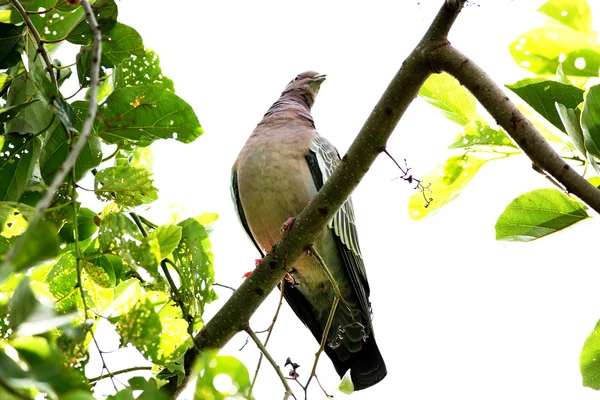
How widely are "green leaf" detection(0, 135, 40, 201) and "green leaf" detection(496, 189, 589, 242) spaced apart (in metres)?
1.66

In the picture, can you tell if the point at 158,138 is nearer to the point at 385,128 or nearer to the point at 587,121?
the point at 385,128

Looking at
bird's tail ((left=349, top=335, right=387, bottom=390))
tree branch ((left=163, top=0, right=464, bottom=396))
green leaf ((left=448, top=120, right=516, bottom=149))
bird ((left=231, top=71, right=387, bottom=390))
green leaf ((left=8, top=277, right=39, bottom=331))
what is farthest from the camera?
bird's tail ((left=349, top=335, right=387, bottom=390))

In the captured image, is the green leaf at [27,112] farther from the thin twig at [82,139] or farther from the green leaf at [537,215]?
the green leaf at [537,215]

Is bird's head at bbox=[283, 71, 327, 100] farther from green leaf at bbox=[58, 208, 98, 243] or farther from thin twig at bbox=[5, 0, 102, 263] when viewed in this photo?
thin twig at bbox=[5, 0, 102, 263]

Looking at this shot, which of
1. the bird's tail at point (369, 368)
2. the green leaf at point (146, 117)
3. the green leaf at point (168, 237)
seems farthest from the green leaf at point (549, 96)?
the bird's tail at point (369, 368)

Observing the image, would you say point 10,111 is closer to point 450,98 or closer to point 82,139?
point 82,139

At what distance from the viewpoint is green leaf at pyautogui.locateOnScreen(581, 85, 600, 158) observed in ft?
7.18

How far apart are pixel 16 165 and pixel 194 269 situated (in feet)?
2.43

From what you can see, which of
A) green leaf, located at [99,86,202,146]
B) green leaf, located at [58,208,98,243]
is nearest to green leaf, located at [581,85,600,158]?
green leaf, located at [99,86,202,146]

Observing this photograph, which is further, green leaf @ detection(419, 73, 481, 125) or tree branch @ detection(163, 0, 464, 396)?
green leaf @ detection(419, 73, 481, 125)

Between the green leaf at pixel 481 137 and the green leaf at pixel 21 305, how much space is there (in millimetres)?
1940

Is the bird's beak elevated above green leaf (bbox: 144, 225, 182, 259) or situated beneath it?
elevated above

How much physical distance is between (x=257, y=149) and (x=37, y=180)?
216 cm

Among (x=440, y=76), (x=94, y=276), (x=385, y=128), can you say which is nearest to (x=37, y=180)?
(x=94, y=276)
